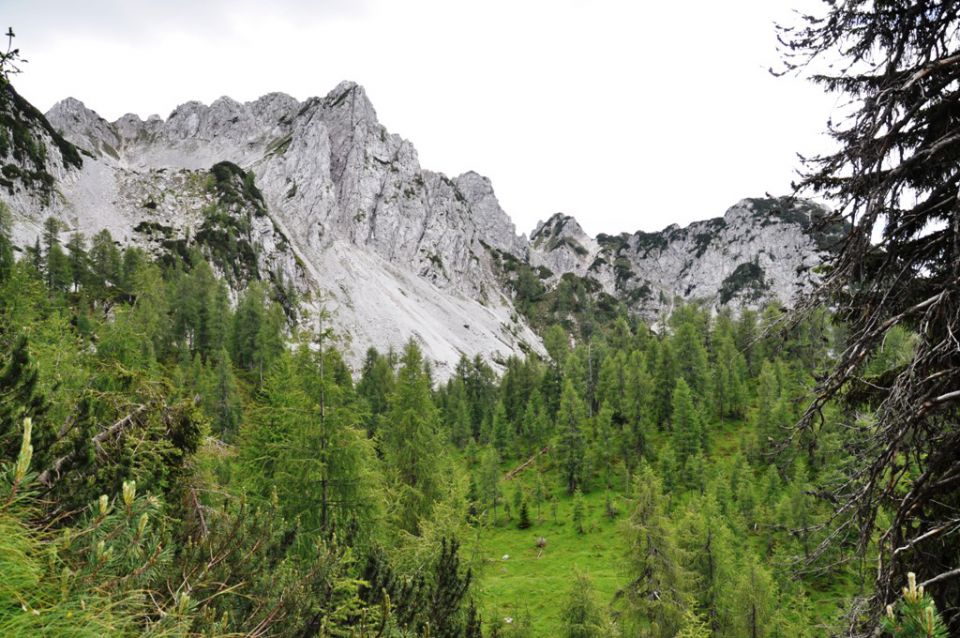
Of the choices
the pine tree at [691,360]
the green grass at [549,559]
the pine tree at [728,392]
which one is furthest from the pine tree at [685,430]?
the pine tree at [728,392]

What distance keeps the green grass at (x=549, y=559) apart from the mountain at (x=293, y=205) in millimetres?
53787

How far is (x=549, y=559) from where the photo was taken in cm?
4325

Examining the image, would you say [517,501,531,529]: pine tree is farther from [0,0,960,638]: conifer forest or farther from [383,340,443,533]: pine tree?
[383,340,443,533]: pine tree

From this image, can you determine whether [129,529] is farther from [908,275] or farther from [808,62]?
[808,62]

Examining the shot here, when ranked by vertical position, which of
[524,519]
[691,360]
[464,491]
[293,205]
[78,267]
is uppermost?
[293,205]

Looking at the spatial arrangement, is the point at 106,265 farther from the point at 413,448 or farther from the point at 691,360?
the point at 691,360

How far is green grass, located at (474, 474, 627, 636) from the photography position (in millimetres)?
32969

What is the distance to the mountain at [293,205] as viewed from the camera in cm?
10406

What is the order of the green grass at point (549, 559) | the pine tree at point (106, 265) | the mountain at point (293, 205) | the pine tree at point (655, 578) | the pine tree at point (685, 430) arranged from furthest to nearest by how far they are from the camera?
the mountain at point (293, 205) → the pine tree at point (106, 265) → the pine tree at point (685, 430) → the green grass at point (549, 559) → the pine tree at point (655, 578)

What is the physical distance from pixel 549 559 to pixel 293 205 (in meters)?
125

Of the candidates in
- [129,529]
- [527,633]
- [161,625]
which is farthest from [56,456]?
[527,633]

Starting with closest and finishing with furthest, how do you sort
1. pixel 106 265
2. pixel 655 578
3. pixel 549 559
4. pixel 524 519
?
pixel 655 578
pixel 549 559
pixel 524 519
pixel 106 265

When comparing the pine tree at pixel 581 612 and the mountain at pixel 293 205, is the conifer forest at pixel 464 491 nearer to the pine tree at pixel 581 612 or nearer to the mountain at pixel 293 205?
the pine tree at pixel 581 612

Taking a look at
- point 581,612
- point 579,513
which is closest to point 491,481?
point 579,513
